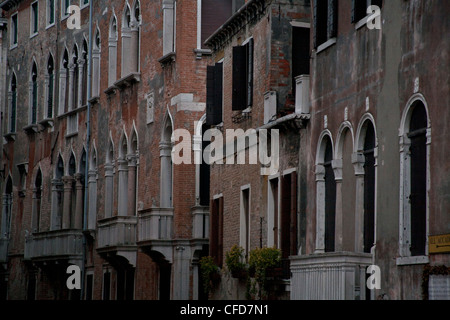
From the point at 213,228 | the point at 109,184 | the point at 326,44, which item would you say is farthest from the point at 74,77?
the point at 326,44

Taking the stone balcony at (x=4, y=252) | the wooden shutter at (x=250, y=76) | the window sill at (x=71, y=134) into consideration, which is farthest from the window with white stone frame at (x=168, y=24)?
the stone balcony at (x=4, y=252)

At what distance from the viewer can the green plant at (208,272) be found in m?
26.1

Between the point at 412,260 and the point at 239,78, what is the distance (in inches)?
376

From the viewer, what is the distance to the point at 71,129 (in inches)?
1491

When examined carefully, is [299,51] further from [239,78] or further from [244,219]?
[244,219]

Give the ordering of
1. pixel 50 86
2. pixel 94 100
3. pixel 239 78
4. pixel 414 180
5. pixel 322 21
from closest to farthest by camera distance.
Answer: pixel 414 180
pixel 322 21
pixel 239 78
pixel 94 100
pixel 50 86

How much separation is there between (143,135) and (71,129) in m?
6.68

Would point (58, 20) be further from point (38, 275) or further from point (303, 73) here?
point (303, 73)

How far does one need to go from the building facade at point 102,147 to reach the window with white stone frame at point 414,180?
1258 centimetres

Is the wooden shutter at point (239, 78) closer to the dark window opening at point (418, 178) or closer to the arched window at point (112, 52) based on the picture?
the dark window opening at point (418, 178)

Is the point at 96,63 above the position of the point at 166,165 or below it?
above

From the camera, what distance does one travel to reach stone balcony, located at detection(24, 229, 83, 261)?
36.1 m

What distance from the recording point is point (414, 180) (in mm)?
16328
